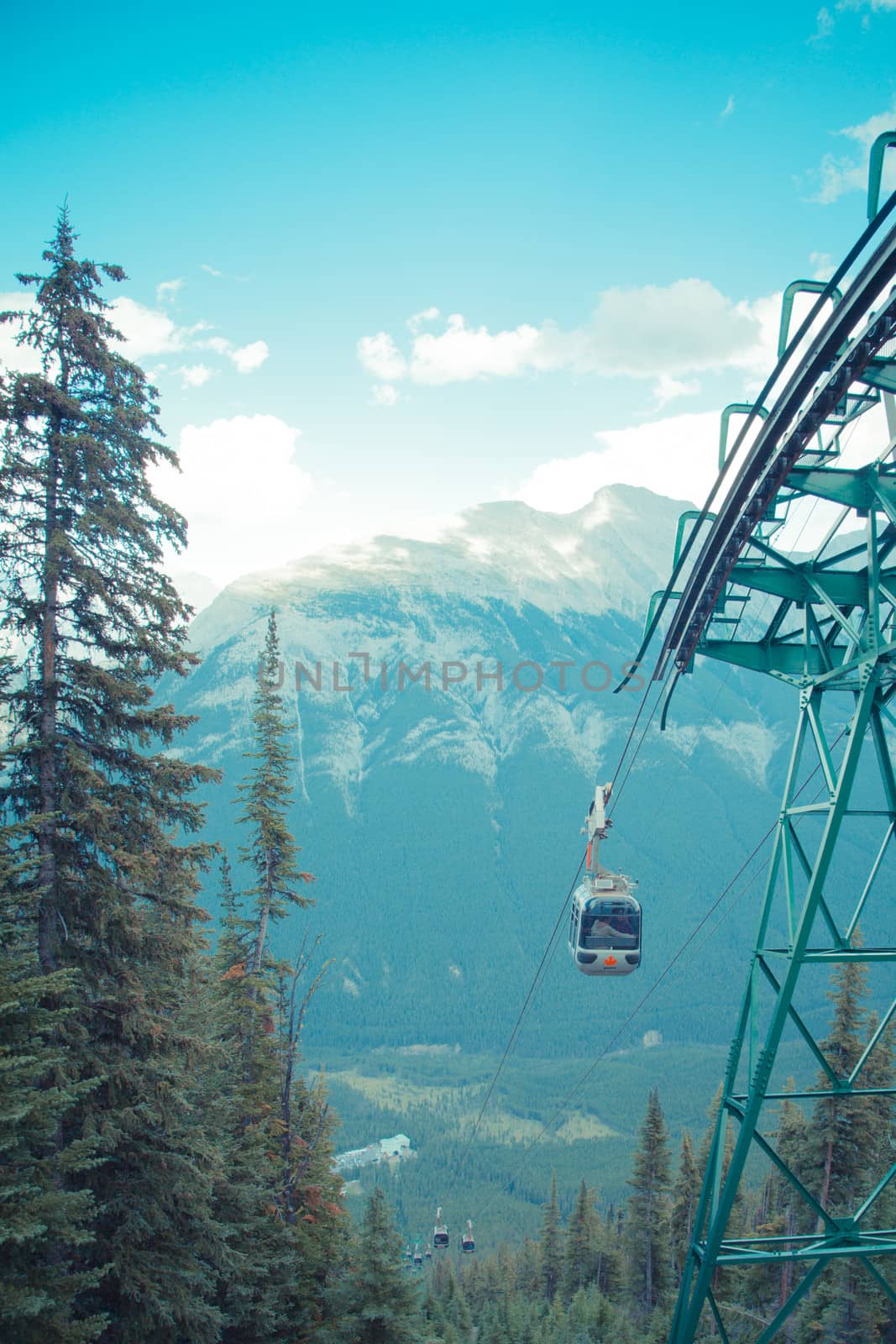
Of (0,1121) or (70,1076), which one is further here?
(70,1076)

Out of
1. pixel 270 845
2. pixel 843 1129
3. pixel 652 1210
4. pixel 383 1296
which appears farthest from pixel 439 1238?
pixel 270 845

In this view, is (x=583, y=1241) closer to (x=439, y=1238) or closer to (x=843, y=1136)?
(x=843, y=1136)

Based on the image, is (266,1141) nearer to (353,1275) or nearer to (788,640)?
(353,1275)

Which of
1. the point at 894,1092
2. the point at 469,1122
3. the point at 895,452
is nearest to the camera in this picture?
the point at 895,452

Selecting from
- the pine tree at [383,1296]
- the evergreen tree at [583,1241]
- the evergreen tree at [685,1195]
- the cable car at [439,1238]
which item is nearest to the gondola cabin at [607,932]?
the pine tree at [383,1296]

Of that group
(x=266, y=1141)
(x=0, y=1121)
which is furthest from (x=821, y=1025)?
(x=0, y=1121)
